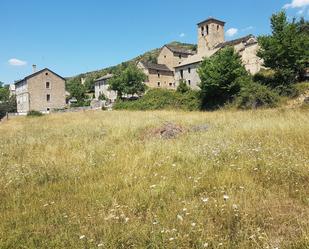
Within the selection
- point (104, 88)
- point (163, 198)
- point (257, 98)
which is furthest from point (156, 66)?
point (163, 198)

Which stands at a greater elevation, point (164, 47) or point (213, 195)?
point (164, 47)

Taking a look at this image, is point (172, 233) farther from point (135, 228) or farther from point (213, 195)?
point (213, 195)

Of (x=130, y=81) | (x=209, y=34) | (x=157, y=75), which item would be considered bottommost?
(x=130, y=81)

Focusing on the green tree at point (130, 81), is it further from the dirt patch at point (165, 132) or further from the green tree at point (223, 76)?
the dirt patch at point (165, 132)

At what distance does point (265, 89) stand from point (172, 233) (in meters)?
25.4

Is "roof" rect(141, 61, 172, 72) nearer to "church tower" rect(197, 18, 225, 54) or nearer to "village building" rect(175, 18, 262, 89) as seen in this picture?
"village building" rect(175, 18, 262, 89)

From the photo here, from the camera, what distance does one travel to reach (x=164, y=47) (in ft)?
205

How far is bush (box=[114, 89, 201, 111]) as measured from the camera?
3608 cm

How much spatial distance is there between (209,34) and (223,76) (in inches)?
1051

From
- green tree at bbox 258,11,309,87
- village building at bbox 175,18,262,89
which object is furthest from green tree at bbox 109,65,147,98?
green tree at bbox 258,11,309,87

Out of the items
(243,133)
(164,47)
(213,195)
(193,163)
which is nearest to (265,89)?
(243,133)

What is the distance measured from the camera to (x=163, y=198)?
4203 mm

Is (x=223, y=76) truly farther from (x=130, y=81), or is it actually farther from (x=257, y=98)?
(x=130, y=81)

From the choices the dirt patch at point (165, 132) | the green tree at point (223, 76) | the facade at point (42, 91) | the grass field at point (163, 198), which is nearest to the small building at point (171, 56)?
the facade at point (42, 91)
